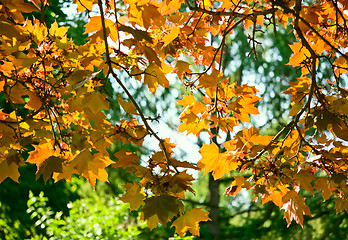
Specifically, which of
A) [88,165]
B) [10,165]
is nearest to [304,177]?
[88,165]

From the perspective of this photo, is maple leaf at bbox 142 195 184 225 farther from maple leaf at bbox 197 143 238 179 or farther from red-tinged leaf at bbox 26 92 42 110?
red-tinged leaf at bbox 26 92 42 110

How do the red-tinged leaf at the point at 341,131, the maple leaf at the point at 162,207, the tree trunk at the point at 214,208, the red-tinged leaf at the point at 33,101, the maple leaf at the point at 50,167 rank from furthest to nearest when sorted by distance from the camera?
the tree trunk at the point at 214,208
the red-tinged leaf at the point at 33,101
the red-tinged leaf at the point at 341,131
the maple leaf at the point at 50,167
the maple leaf at the point at 162,207

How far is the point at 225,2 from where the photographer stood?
1665mm

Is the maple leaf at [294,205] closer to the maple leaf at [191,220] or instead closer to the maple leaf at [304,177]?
the maple leaf at [304,177]

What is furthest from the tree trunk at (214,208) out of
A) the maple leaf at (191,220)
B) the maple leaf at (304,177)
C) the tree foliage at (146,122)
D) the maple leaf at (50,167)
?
the maple leaf at (50,167)

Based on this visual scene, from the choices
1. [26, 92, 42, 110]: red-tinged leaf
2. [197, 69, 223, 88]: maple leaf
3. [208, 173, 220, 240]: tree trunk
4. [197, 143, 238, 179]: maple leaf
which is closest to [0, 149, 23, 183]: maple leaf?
[26, 92, 42, 110]: red-tinged leaf

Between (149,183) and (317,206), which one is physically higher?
(317,206)

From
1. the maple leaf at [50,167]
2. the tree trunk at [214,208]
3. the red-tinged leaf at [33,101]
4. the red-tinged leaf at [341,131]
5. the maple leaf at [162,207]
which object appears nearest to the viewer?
the maple leaf at [162,207]

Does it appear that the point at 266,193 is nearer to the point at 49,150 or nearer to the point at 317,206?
the point at 49,150

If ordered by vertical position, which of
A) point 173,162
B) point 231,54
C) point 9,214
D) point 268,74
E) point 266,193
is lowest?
point 266,193

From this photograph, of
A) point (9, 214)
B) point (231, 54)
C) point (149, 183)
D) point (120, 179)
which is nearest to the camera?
point (149, 183)

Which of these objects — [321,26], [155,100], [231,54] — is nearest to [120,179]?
[155,100]

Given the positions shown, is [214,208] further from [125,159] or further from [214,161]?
[125,159]

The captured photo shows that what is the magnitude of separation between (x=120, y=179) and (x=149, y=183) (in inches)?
167
